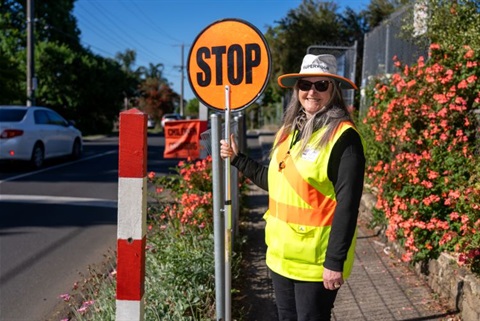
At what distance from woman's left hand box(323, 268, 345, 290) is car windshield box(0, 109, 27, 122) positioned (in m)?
11.4

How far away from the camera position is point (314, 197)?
2.43m

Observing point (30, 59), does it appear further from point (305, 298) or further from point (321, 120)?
point (305, 298)

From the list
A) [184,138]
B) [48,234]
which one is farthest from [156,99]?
[184,138]

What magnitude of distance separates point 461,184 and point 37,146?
1062 cm

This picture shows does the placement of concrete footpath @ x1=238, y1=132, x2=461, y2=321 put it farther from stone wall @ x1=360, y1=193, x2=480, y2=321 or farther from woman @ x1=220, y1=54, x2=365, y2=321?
woman @ x1=220, y1=54, x2=365, y2=321

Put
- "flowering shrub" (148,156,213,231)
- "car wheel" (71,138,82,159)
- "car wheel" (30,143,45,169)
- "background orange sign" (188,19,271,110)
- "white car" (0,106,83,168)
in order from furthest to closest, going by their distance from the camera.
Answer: "car wheel" (71,138,82,159) → "car wheel" (30,143,45,169) → "white car" (0,106,83,168) → "flowering shrub" (148,156,213,231) → "background orange sign" (188,19,271,110)

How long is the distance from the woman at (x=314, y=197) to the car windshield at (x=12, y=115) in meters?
11.0

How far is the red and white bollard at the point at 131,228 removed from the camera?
2359 mm

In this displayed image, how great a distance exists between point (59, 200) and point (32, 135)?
4287mm

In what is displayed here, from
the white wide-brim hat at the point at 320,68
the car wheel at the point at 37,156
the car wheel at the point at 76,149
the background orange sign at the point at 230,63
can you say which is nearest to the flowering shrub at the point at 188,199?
the background orange sign at the point at 230,63

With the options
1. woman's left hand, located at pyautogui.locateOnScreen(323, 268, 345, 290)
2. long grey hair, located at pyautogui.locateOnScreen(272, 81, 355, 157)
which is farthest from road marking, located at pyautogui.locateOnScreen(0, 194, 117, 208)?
woman's left hand, located at pyautogui.locateOnScreen(323, 268, 345, 290)

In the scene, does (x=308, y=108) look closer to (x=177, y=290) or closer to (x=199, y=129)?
(x=177, y=290)

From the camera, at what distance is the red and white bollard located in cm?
236

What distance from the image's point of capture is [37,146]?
12.8 meters
